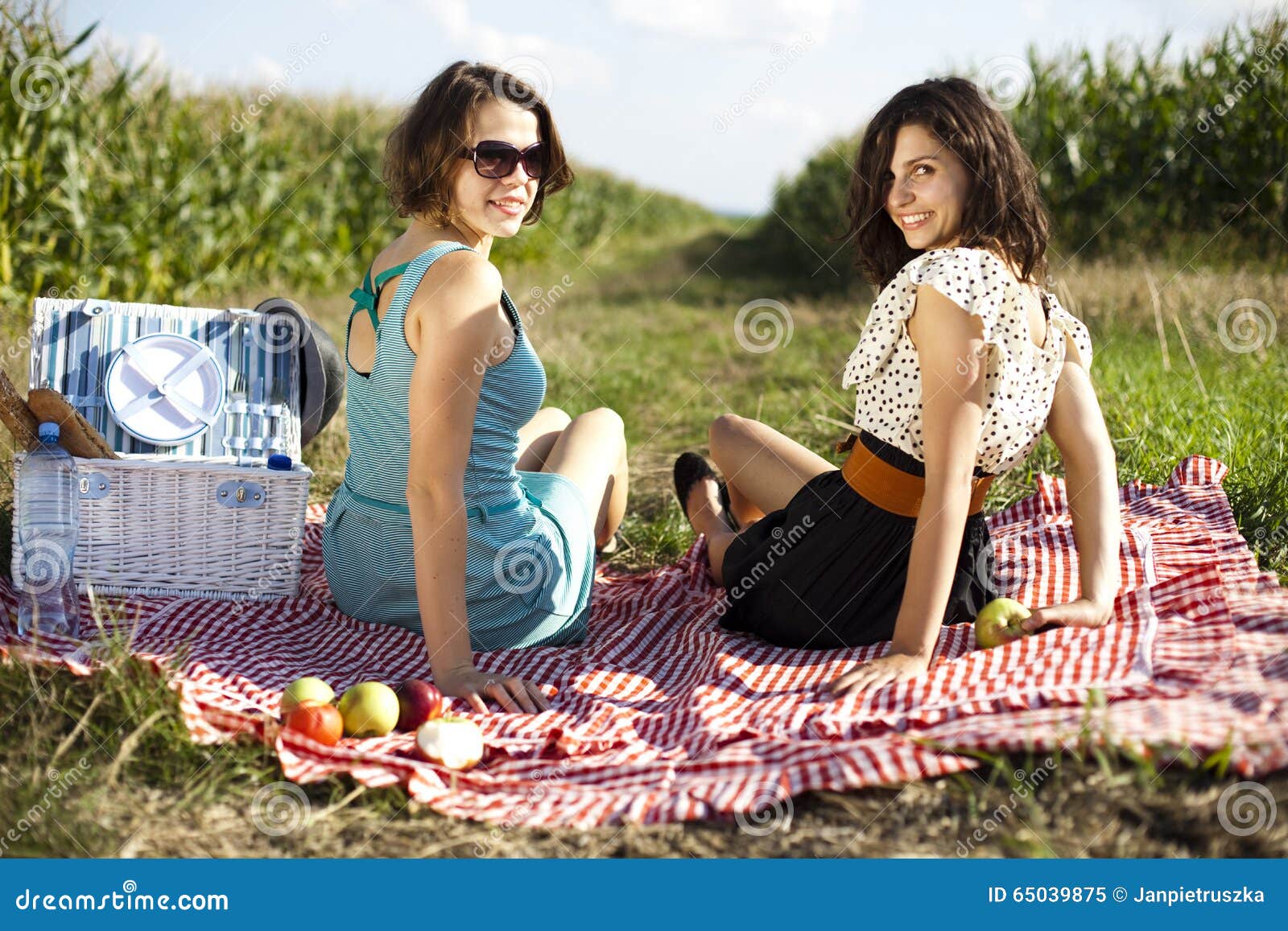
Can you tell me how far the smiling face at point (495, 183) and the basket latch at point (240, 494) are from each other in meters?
1.03

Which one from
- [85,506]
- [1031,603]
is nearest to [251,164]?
[85,506]

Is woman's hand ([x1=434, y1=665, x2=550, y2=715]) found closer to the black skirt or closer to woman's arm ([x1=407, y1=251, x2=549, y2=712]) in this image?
woman's arm ([x1=407, y1=251, x2=549, y2=712])

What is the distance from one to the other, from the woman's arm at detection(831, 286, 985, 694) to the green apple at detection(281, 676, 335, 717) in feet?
3.79

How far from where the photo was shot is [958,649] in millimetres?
2924

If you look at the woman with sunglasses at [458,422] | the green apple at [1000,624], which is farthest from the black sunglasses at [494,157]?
the green apple at [1000,624]

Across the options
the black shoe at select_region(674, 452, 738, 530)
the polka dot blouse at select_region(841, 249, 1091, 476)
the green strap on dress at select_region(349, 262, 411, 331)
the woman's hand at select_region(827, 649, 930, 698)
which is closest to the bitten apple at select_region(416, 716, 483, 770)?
the woman's hand at select_region(827, 649, 930, 698)

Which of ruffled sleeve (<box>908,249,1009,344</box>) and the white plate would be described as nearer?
ruffled sleeve (<box>908,249,1009,344</box>)

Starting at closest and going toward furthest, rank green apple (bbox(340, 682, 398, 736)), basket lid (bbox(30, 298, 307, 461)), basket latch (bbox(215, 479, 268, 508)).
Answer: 1. green apple (bbox(340, 682, 398, 736))
2. basket latch (bbox(215, 479, 268, 508))
3. basket lid (bbox(30, 298, 307, 461))

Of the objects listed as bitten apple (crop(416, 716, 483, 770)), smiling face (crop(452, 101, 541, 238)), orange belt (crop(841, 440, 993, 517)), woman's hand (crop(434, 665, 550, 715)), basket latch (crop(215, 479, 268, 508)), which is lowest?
bitten apple (crop(416, 716, 483, 770))

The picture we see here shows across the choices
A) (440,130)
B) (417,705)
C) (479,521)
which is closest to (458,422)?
(479,521)

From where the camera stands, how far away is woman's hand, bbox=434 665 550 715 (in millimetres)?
2666

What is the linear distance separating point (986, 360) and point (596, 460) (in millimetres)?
1362

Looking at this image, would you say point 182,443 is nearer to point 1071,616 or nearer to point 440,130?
point 440,130

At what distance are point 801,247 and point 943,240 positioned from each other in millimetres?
13941
